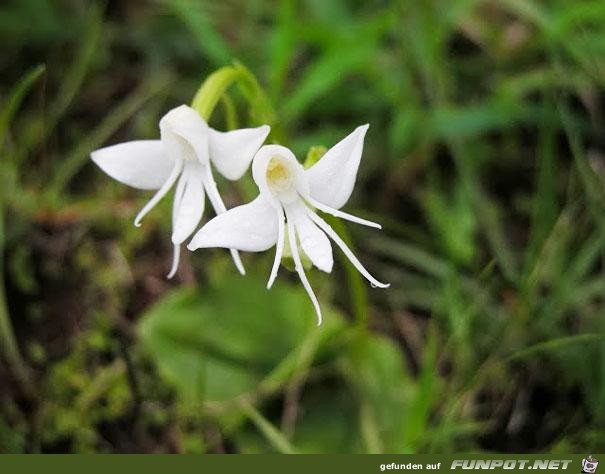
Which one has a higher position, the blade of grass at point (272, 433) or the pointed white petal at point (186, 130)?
the pointed white petal at point (186, 130)

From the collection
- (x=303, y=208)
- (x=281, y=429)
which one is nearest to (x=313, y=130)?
(x=281, y=429)

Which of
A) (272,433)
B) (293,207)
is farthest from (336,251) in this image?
(293,207)

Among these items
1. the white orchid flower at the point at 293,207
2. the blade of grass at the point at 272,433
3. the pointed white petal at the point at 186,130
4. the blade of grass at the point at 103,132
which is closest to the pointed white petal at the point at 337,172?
the white orchid flower at the point at 293,207

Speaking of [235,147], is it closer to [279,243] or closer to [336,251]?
[279,243]

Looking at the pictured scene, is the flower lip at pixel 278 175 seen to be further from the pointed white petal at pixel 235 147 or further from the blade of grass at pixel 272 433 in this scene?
the blade of grass at pixel 272 433

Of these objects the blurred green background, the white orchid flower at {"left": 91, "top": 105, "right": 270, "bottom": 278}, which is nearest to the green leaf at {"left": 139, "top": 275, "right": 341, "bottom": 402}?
the blurred green background

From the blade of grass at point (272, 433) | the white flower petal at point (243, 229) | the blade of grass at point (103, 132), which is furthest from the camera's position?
the blade of grass at point (103, 132)
